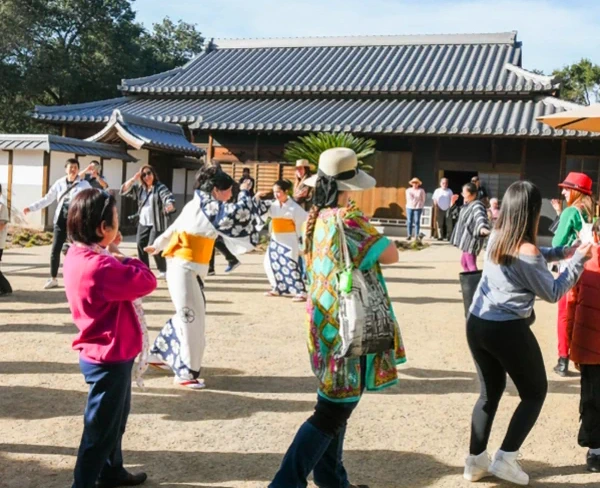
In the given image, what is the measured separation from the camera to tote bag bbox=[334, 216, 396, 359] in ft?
9.26

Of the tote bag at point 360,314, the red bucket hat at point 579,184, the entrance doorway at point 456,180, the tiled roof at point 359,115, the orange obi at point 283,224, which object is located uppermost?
the tiled roof at point 359,115

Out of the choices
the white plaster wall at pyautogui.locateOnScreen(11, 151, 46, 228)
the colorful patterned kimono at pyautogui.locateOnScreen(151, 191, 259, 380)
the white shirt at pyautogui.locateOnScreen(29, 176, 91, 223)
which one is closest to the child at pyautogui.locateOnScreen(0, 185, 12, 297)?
the white shirt at pyautogui.locateOnScreen(29, 176, 91, 223)

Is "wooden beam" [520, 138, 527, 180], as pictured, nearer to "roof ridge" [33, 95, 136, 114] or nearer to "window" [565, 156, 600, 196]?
"window" [565, 156, 600, 196]

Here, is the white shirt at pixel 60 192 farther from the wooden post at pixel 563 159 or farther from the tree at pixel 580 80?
the tree at pixel 580 80

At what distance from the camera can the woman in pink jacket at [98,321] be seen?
285cm

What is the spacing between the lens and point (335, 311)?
2939 mm

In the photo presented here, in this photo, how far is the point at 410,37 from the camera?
23875mm

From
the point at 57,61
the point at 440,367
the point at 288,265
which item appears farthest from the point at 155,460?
the point at 57,61

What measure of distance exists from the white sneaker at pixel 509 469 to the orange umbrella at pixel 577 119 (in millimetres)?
3308

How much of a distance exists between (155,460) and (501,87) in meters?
17.6

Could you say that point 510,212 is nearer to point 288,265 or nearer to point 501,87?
point 288,265

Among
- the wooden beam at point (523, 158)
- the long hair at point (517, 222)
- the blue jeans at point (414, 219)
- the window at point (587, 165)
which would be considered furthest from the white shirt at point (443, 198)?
the long hair at point (517, 222)

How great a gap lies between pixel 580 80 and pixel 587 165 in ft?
60.5

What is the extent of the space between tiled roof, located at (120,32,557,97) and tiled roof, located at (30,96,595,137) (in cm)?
39
